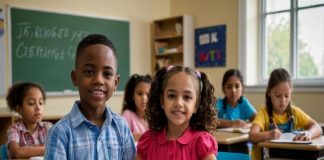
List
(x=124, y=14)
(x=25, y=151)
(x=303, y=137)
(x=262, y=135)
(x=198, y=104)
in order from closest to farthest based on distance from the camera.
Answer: (x=198, y=104) < (x=25, y=151) < (x=303, y=137) < (x=262, y=135) < (x=124, y=14)

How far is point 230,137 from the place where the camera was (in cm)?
269

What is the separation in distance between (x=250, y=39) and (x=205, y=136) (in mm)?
3973

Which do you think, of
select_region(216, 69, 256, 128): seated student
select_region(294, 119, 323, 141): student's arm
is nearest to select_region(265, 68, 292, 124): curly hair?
select_region(294, 119, 323, 141): student's arm

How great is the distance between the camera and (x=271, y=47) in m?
5.11

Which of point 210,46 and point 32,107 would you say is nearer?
point 32,107

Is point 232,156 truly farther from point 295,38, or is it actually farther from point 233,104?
point 295,38

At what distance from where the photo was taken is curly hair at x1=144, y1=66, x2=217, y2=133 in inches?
56.7

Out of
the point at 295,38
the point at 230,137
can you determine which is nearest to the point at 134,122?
the point at 230,137

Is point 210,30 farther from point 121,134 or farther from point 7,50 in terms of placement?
point 121,134

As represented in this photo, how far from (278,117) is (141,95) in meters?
1.07

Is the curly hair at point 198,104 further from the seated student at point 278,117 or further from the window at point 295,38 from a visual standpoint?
the window at point 295,38

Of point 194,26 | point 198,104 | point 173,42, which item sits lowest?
point 198,104

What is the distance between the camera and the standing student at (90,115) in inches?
44.1

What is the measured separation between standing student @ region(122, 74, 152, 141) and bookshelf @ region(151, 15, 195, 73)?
280 centimetres
